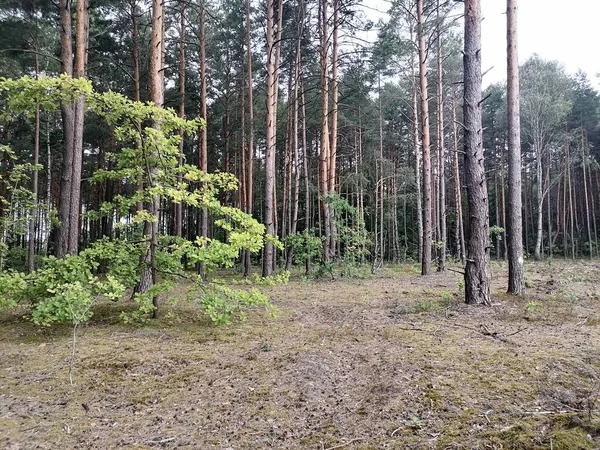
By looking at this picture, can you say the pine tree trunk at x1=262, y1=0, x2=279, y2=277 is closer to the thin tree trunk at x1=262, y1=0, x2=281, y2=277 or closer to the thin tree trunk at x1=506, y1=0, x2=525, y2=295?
the thin tree trunk at x1=262, y1=0, x2=281, y2=277

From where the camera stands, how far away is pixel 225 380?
367 centimetres

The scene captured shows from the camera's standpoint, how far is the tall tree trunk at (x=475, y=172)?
Result: 667cm

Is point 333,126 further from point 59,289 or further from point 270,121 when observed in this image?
point 59,289

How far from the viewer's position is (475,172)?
22.3 feet

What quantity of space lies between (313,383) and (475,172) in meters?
5.16

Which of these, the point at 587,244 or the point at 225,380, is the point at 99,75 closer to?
the point at 225,380

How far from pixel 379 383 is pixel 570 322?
3.83m

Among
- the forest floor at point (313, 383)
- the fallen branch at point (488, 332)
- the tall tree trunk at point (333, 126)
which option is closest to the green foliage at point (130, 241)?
the forest floor at point (313, 383)

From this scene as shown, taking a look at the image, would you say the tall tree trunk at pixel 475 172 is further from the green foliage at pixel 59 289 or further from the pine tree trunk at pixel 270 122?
the pine tree trunk at pixel 270 122

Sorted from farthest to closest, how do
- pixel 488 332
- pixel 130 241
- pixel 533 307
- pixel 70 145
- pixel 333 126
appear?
pixel 333 126
pixel 70 145
pixel 533 307
pixel 130 241
pixel 488 332

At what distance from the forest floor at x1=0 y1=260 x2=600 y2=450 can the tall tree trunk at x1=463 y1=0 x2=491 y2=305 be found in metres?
0.63

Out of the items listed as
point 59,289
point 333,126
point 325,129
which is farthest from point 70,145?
point 333,126

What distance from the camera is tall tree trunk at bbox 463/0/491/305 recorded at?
667 cm

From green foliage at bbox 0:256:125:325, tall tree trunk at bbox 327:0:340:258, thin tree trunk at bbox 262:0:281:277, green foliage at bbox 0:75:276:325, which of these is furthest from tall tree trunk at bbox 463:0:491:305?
tall tree trunk at bbox 327:0:340:258
